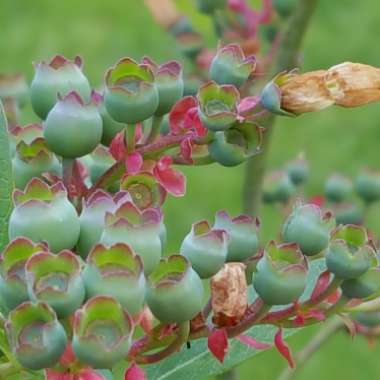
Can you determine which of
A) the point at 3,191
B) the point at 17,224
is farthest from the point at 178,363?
the point at 17,224

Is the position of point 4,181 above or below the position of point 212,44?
above

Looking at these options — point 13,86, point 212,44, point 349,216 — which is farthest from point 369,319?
point 212,44

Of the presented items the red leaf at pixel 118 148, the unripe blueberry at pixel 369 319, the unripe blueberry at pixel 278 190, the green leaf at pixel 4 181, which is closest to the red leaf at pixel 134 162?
the red leaf at pixel 118 148

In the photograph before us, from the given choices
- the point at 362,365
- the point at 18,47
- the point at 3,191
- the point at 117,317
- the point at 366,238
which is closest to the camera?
the point at 117,317

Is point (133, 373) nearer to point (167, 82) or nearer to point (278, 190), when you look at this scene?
point (167, 82)

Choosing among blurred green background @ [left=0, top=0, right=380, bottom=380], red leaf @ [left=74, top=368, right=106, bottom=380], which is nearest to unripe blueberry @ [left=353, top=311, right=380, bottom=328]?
red leaf @ [left=74, top=368, right=106, bottom=380]

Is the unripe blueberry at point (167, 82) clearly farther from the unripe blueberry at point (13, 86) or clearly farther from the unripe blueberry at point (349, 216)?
the unripe blueberry at point (349, 216)

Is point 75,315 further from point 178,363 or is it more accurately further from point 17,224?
point 178,363
